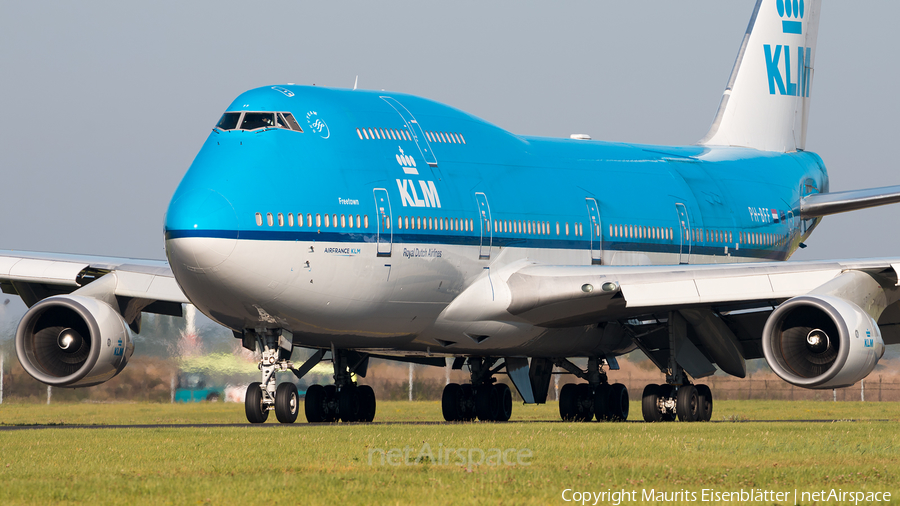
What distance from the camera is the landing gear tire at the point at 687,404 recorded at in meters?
23.9

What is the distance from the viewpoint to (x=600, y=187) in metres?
25.8

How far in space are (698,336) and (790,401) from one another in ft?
66.1

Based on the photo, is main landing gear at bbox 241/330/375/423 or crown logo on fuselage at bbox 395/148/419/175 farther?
crown logo on fuselage at bbox 395/148/419/175

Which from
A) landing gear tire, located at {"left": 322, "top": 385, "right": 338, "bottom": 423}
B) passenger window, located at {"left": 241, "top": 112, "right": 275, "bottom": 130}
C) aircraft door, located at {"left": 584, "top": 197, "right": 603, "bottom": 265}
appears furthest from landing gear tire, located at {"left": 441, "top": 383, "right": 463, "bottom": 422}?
passenger window, located at {"left": 241, "top": 112, "right": 275, "bottom": 130}

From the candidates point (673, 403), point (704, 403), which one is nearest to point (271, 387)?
point (673, 403)

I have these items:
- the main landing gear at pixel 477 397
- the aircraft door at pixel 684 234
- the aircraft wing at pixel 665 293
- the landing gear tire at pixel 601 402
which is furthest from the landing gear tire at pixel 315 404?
the aircraft door at pixel 684 234

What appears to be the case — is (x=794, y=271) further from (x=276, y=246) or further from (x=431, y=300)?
(x=276, y=246)

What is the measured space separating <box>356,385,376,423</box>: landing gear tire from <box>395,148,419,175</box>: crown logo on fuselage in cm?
477

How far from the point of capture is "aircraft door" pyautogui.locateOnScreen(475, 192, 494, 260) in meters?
22.2

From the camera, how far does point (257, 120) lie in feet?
65.8

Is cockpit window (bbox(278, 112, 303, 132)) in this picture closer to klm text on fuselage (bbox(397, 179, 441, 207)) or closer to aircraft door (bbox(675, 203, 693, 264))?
klm text on fuselage (bbox(397, 179, 441, 207))

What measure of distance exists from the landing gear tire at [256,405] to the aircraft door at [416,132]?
469 centimetres

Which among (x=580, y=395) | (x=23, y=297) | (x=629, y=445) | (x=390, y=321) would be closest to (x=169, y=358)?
(x=23, y=297)

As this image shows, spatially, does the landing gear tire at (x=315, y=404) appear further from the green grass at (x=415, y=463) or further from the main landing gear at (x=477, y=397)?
the green grass at (x=415, y=463)
